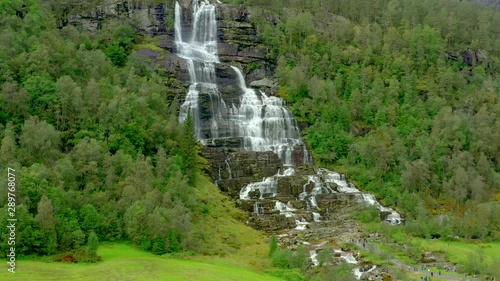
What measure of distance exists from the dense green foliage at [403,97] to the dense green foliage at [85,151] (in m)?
27.7

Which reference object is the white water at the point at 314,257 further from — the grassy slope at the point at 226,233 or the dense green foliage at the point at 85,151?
the dense green foliage at the point at 85,151

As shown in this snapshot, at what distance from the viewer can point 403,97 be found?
97812 millimetres

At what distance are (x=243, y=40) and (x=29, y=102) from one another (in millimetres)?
56733

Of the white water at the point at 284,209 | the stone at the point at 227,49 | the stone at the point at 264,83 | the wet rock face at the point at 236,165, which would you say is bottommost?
the white water at the point at 284,209

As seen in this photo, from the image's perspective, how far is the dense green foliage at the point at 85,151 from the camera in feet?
156

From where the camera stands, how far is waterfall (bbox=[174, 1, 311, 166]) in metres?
83.9

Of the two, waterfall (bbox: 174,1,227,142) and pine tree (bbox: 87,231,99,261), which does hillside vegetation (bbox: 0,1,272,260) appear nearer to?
pine tree (bbox: 87,231,99,261)

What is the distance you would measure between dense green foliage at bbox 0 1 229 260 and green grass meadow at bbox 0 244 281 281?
2.43 m

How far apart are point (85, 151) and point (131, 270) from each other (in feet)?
69.3

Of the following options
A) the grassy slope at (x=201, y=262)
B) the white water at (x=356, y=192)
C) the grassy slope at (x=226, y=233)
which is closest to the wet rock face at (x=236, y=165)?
the grassy slope at (x=226, y=233)

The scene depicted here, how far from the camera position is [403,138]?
87.0m

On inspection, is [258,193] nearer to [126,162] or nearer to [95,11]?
[126,162]

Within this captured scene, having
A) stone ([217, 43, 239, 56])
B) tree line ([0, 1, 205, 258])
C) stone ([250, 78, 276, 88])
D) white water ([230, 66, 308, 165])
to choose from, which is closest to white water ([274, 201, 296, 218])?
tree line ([0, 1, 205, 258])

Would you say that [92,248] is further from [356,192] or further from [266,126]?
[266,126]
